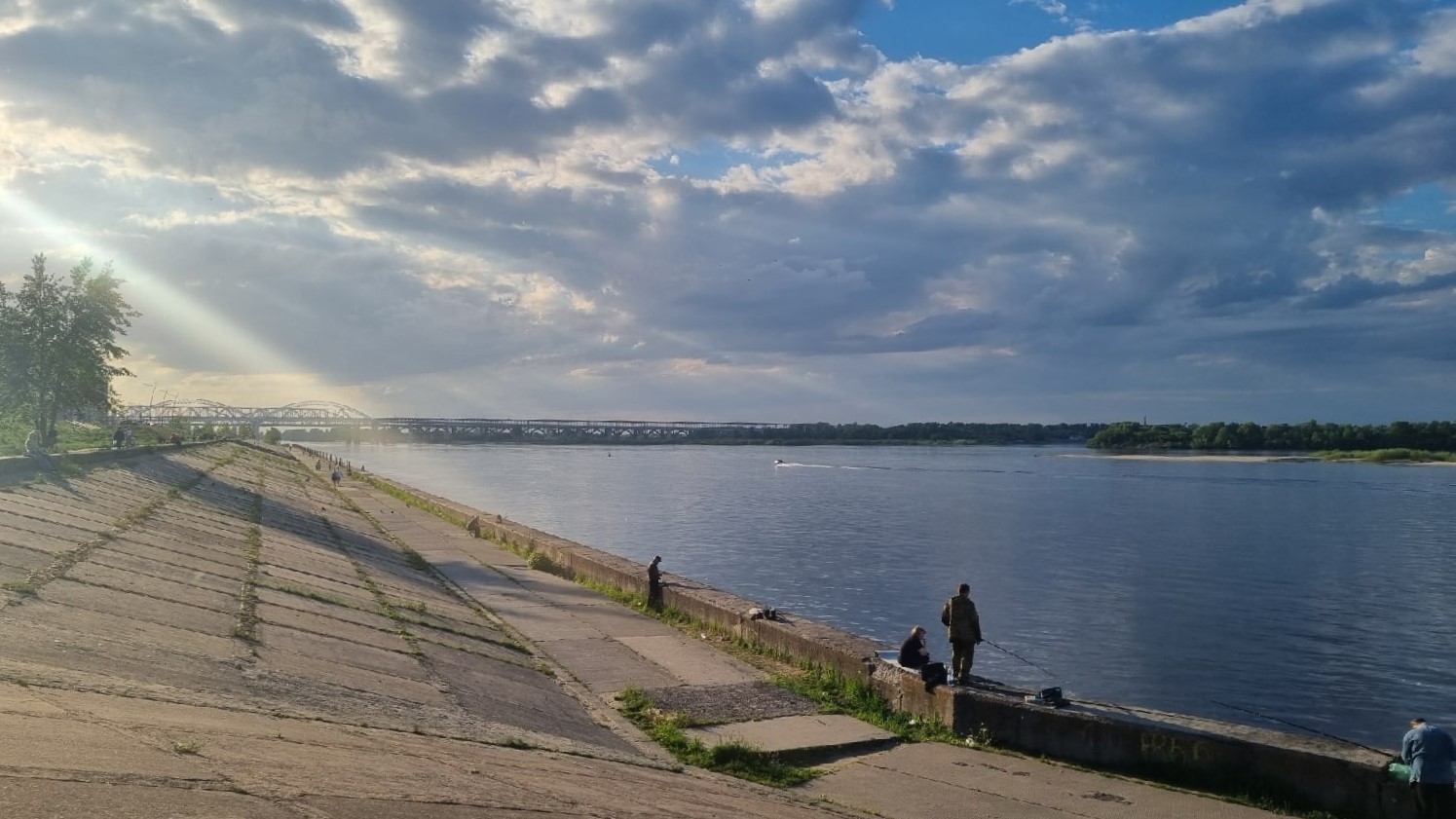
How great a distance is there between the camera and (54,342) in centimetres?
4041

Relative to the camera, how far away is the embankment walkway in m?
5.06

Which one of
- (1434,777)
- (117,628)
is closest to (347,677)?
(117,628)

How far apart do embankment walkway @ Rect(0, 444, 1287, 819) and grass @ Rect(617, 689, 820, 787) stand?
0.25 m

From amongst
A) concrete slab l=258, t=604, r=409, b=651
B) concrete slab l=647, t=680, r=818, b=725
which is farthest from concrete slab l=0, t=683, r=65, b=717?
concrete slab l=647, t=680, r=818, b=725

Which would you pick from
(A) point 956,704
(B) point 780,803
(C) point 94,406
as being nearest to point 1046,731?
(A) point 956,704

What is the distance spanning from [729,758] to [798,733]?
3.94 ft

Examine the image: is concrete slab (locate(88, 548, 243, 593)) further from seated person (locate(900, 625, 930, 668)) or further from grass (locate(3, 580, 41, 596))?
seated person (locate(900, 625, 930, 668))

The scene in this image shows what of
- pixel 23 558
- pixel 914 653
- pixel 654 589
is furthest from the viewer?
pixel 654 589

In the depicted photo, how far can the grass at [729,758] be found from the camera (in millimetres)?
8992

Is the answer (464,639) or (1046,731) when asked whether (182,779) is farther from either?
(464,639)

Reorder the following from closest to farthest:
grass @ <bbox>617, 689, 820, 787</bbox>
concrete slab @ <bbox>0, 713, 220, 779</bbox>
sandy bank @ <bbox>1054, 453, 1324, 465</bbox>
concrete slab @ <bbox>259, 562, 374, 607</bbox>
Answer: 1. concrete slab @ <bbox>0, 713, 220, 779</bbox>
2. grass @ <bbox>617, 689, 820, 787</bbox>
3. concrete slab @ <bbox>259, 562, 374, 607</bbox>
4. sandy bank @ <bbox>1054, 453, 1324, 465</bbox>

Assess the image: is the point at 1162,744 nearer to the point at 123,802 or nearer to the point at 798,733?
the point at 798,733

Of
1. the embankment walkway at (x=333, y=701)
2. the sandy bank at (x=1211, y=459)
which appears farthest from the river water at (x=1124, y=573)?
the sandy bank at (x=1211, y=459)

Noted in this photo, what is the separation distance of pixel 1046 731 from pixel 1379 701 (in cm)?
1196
